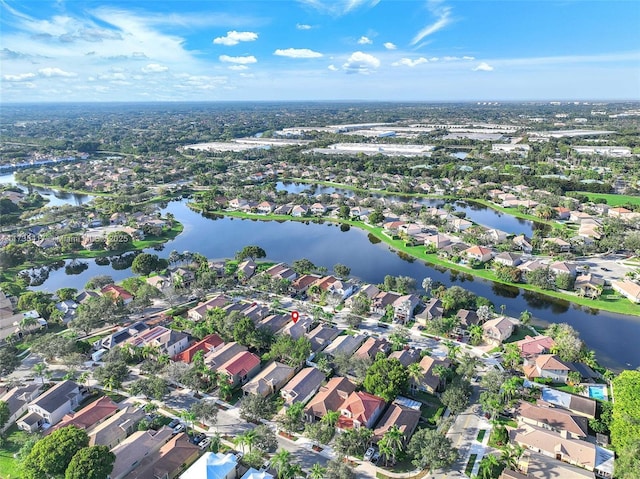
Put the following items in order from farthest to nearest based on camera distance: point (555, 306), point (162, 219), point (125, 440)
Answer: point (162, 219) < point (555, 306) < point (125, 440)

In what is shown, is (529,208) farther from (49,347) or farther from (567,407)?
(49,347)

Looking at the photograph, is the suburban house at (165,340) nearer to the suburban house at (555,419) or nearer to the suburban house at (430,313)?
the suburban house at (430,313)

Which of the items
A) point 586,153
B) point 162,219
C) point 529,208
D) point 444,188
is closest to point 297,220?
point 162,219

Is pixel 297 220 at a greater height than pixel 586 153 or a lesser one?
lesser

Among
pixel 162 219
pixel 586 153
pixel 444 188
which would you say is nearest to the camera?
pixel 162 219

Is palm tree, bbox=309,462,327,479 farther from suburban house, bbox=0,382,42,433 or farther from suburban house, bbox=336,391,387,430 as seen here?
suburban house, bbox=0,382,42,433

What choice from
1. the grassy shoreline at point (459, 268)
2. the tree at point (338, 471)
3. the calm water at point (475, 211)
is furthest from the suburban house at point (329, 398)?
the calm water at point (475, 211)
